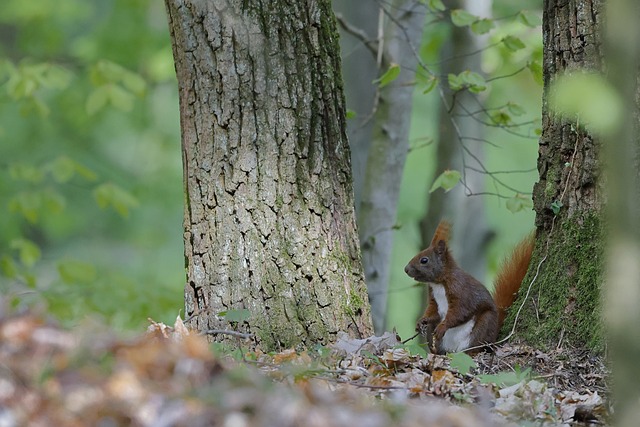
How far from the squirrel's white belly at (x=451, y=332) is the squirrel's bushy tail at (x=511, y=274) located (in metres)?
0.18

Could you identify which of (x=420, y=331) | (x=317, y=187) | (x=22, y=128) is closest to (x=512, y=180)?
(x=22, y=128)

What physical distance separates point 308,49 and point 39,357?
2.25 meters

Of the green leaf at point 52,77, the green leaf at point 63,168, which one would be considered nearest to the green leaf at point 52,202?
the green leaf at point 63,168

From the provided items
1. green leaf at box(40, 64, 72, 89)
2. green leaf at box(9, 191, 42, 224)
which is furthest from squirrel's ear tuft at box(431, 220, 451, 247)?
green leaf at box(9, 191, 42, 224)

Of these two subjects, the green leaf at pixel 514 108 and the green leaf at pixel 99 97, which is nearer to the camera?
the green leaf at pixel 514 108

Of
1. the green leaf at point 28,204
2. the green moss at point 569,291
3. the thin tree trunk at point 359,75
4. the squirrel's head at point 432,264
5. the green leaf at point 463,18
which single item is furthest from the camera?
the green leaf at point 28,204

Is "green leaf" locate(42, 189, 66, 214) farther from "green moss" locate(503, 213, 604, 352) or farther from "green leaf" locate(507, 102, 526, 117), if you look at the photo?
"green moss" locate(503, 213, 604, 352)

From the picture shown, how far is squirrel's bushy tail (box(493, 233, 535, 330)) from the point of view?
4.58 m

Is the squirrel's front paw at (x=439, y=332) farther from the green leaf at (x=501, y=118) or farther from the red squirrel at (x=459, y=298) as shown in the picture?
the green leaf at (x=501, y=118)

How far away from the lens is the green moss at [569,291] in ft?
13.0

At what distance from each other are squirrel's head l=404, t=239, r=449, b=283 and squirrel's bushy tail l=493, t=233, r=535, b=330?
0.37 meters

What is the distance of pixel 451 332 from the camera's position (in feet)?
15.7

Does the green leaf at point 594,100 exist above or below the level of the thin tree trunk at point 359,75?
below

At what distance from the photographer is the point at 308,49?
13.4 ft
